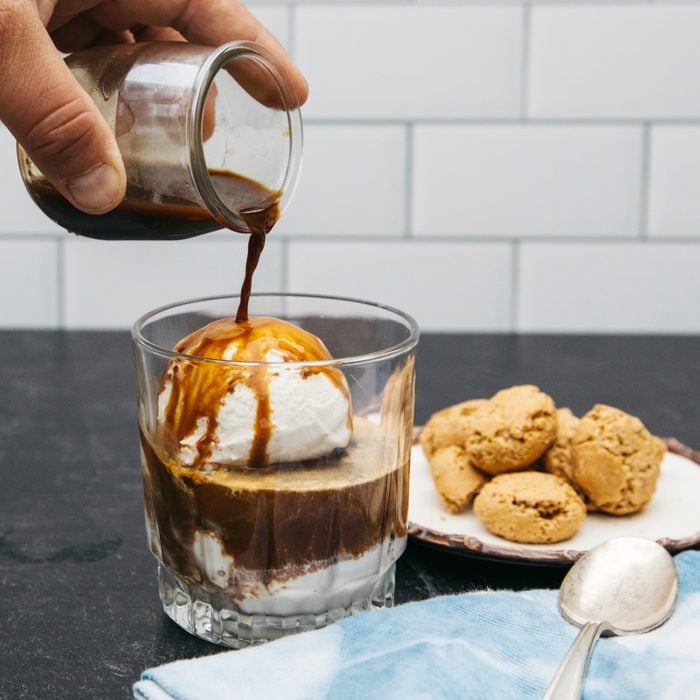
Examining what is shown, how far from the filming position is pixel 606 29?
167 cm

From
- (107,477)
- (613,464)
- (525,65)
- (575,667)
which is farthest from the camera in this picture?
(525,65)

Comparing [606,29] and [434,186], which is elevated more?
[606,29]

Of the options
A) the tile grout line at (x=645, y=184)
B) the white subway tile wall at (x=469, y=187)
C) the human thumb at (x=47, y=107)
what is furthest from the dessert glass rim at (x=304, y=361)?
the tile grout line at (x=645, y=184)

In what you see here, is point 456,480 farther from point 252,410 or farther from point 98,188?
point 98,188

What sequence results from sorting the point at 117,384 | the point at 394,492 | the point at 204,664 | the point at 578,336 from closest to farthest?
the point at 204,664, the point at 394,492, the point at 117,384, the point at 578,336

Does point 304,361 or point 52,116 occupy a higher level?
point 52,116

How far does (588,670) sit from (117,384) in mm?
874

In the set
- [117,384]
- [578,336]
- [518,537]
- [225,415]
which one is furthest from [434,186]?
[225,415]

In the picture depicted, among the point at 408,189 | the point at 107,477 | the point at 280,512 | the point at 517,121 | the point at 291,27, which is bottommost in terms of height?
the point at 107,477

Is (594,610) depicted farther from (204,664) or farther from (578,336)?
(578,336)

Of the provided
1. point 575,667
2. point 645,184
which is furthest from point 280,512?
point 645,184

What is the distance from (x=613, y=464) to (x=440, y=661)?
0.30 m

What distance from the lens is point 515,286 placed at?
5.82 feet

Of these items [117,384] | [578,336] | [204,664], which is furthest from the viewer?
[578,336]
